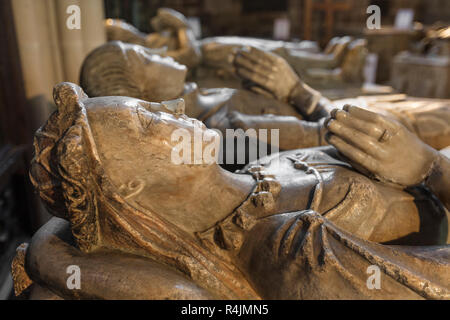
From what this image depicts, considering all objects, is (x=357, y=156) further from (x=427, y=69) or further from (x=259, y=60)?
(x=427, y=69)

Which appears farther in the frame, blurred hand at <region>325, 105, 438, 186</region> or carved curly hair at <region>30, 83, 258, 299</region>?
blurred hand at <region>325, 105, 438, 186</region>

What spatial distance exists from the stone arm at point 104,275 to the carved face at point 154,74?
104cm

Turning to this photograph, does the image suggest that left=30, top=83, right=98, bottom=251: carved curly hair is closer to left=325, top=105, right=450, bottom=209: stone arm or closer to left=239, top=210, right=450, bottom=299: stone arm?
left=239, top=210, right=450, bottom=299: stone arm

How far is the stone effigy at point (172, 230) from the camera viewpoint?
3.44ft

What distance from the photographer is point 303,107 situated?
236cm

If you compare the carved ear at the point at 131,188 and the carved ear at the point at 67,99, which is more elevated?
the carved ear at the point at 67,99

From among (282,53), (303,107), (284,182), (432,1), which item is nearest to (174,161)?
(284,182)

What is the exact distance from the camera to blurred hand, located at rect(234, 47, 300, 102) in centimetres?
232

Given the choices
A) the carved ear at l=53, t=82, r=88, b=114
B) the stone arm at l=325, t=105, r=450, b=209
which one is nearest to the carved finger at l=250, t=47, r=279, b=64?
the stone arm at l=325, t=105, r=450, b=209

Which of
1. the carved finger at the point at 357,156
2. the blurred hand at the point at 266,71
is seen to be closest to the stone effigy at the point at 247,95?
the blurred hand at the point at 266,71

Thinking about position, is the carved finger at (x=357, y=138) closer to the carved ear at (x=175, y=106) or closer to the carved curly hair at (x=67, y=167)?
the carved ear at (x=175, y=106)

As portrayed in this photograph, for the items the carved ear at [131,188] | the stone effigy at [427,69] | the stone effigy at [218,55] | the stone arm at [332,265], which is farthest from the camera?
the stone effigy at [427,69]

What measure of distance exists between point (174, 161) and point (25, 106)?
7.03 feet

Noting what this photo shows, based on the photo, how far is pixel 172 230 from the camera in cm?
118
